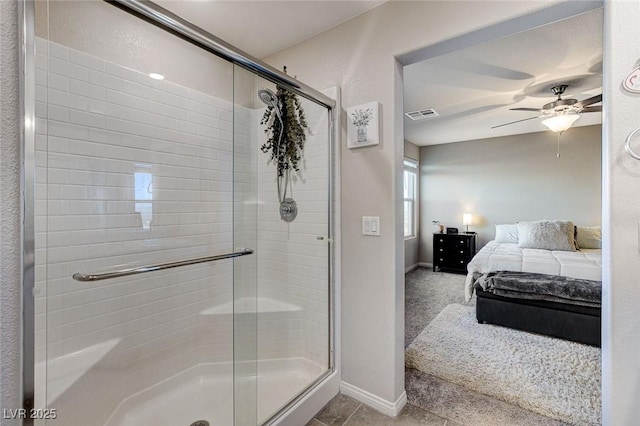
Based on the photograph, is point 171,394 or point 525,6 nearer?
point 525,6

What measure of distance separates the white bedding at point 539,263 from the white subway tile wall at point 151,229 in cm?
228

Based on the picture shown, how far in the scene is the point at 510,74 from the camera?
269 cm

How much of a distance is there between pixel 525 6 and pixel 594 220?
15.3ft

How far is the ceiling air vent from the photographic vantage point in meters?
3.73

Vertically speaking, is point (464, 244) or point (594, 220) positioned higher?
point (594, 220)

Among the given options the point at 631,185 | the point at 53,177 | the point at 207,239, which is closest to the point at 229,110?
the point at 207,239

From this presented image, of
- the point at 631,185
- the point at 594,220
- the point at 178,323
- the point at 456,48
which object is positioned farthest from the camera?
Result: the point at 594,220

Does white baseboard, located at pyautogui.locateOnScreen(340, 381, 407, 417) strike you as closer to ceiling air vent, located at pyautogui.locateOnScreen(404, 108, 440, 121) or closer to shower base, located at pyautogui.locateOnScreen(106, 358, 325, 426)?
shower base, located at pyautogui.locateOnScreen(106, 358, 325, 426)

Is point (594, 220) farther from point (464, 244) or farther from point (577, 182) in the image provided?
point (464, 244)

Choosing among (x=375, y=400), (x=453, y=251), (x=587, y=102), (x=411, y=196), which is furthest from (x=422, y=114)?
(x=375, y=400)

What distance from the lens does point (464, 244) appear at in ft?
16.5

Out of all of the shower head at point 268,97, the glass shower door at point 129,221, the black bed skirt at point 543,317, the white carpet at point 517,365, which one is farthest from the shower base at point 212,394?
the black bed skirt at point 543,317

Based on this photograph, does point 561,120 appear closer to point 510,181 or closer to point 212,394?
point 510,181

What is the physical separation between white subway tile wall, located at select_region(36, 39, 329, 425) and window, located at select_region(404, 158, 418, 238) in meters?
3.95
